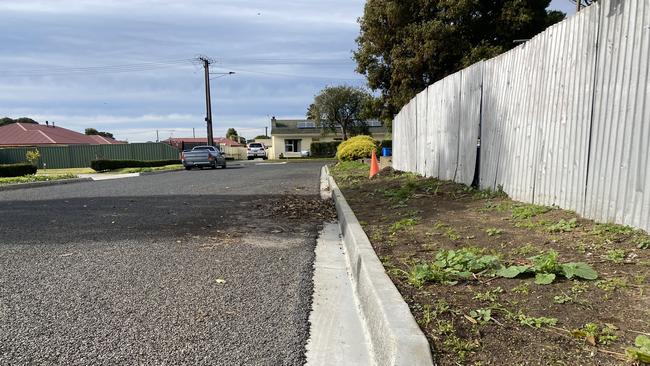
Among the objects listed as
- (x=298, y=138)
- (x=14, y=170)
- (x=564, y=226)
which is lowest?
(x=14, y=170)

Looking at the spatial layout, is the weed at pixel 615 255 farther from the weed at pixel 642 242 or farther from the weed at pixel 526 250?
the weed at pixel 526 250

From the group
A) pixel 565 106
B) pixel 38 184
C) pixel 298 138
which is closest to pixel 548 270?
pixel 565 106

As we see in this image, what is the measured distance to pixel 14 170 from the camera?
736 inches

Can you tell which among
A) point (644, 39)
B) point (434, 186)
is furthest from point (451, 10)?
point (644, 39)

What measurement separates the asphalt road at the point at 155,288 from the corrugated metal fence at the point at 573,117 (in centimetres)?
287

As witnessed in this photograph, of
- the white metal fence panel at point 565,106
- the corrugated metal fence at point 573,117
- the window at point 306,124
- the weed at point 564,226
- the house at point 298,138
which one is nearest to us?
the corrugated metal fence at point 573,117

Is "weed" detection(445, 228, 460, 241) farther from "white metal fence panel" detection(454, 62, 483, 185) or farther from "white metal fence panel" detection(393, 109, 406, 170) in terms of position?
"white metal fence panel" detection(393, 109, 406, 170)

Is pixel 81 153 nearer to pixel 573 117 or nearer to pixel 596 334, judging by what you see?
pixel 573 117

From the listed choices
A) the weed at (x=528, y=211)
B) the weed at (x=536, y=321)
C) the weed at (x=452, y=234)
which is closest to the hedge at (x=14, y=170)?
the weed at (x=452, y=234)

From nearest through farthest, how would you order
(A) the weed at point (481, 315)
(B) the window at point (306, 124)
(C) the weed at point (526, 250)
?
(A) the weed at point (481, 315) < (C) the weed at point (526, 250) < (B) the window at point (306, 124)

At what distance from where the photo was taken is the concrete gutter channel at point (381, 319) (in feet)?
6.68

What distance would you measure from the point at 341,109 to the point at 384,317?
5201 cm

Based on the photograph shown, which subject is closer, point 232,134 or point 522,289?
point 522,289

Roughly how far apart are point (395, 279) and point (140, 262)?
2.67 metres
